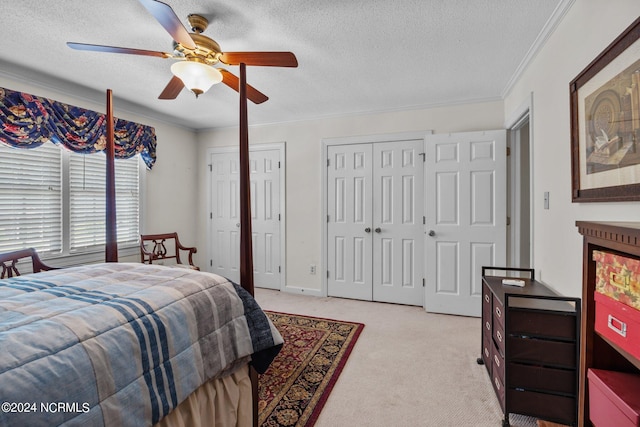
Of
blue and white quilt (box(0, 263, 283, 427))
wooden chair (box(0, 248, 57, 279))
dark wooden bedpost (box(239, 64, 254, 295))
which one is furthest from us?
wooden chair (box(0, 248, 57, 279))

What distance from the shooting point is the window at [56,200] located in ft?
8.57

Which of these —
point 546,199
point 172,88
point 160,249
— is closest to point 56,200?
point 160,249

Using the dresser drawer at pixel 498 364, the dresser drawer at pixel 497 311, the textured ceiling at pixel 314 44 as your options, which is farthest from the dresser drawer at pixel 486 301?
the textured ceiling at pixel 314 44

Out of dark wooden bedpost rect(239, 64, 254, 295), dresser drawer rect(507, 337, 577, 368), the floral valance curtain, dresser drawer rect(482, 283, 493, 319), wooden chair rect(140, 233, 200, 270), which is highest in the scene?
the floral valance curtain

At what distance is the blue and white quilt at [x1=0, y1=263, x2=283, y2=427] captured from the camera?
781 millimetres

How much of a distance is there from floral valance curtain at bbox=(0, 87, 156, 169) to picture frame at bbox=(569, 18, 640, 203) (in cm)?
397

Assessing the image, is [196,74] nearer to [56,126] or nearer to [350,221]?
[56,126]

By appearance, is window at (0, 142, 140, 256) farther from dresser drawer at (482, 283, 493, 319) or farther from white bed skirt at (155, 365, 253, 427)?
dresser drawer at (482, 283, 493, 319)

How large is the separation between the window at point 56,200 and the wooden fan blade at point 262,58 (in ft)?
7.78

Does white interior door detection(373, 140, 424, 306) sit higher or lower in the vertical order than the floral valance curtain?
lower

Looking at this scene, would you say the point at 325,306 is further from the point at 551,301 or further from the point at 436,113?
the point at 436,113

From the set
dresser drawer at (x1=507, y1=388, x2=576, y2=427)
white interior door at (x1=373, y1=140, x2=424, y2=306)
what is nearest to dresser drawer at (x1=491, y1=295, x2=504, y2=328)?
dresser drawer at (x1=507, y1=388, x2=576, y2=427)

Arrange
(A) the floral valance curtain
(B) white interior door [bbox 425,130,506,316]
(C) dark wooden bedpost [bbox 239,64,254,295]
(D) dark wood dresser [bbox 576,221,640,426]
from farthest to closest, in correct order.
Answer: (B) white interior door [bbox 425,130,506,316] → (A) the floral valance curtain → (C) dark wooden bedpost [bbox 239,64,254,295] → (D) dark wood dresser [bbox 576,221,640,426]

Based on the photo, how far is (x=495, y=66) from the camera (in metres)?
2.51
